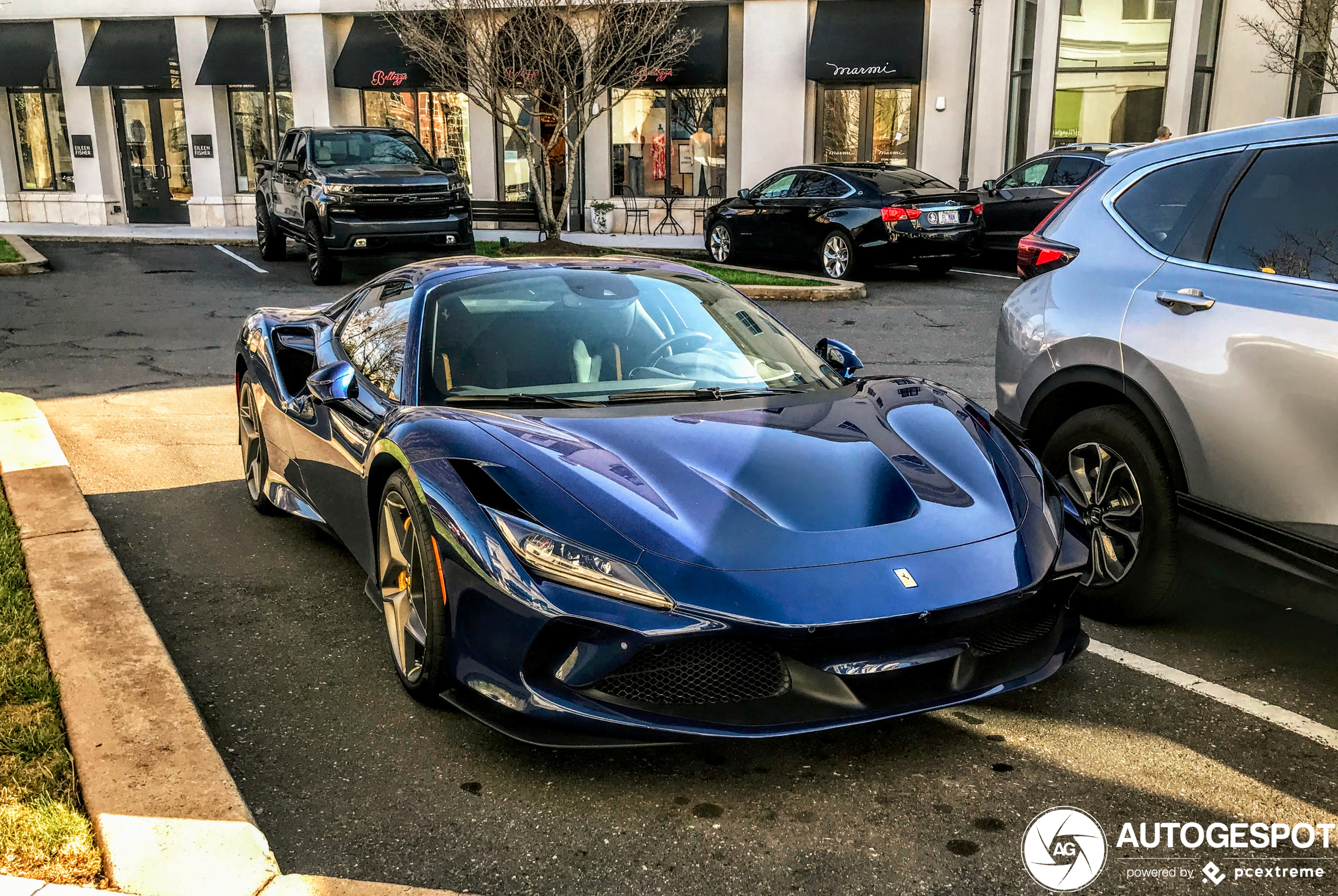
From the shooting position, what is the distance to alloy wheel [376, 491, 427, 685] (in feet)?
12.1

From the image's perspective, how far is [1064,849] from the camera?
9.86ft

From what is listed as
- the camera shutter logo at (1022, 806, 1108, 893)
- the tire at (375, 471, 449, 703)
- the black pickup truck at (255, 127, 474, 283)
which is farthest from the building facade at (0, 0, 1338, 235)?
the camera shutter logo at (1022, 806, 1108, 893)

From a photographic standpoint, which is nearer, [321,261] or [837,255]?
[321,261]

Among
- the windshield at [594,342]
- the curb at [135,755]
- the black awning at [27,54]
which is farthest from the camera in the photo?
the black awning at [27,54]

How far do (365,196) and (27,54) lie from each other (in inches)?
701

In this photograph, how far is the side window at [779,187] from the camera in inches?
689

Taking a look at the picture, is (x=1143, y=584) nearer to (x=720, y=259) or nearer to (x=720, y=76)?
(x=720, y=259)

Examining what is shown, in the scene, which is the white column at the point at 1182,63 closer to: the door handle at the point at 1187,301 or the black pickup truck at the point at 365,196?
the black pickup truck at the point at 365,196

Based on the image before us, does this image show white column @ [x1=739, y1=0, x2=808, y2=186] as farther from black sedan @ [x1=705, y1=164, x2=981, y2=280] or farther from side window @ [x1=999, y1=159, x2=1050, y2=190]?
side window @ [x1=999, y1=159, x2=1050, y2=190]

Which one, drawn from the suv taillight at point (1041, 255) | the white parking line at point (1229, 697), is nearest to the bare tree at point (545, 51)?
the suv taillight at point (1041, 255)

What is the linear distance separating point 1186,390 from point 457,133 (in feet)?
81.5

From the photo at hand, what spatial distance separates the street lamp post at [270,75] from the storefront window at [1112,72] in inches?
579

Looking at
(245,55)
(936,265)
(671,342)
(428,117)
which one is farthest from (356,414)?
(245,55)

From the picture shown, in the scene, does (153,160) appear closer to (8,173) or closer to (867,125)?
(8,173)
